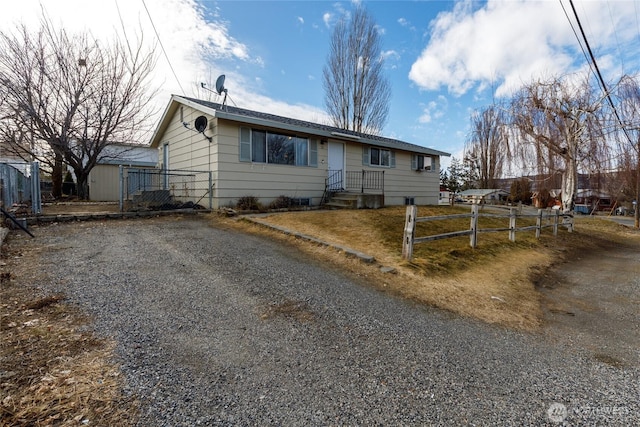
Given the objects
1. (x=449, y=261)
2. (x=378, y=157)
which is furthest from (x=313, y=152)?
(x=449, y=261)

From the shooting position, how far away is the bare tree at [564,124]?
43.9 ft

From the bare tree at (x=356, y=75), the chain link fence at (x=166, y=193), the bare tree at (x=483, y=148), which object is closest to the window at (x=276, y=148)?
the chain link fence at (x=166, y=193)

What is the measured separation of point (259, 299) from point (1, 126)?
16632 millimetres

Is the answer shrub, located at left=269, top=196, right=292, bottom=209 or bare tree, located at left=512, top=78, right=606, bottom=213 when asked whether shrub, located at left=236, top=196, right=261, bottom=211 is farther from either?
bare tree, located at left=512, top=78, right=606, bottom=213

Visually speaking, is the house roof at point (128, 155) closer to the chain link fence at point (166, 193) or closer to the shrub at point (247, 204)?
the chain link fence at point (166, 193)

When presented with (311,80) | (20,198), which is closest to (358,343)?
(20,198)

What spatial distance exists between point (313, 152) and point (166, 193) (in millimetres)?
5387

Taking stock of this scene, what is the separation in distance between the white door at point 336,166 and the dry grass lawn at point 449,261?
2.66 meters

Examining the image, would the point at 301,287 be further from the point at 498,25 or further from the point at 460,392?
the point at 498,25

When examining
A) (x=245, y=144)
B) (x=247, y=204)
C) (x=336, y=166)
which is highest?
(x=245, y=144)

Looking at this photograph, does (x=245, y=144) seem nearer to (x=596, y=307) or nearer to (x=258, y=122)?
(x=258, y=122)

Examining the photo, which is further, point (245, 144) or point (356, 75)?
point (356, 75)

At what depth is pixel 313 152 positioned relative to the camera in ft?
36.6

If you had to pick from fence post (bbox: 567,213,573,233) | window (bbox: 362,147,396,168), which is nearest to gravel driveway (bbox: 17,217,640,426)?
window (bbox: 362,147,396,168)
